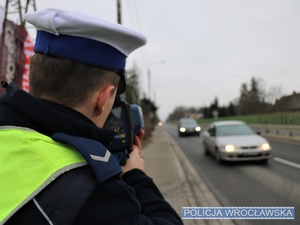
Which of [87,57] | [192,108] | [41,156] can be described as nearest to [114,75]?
[87,57]

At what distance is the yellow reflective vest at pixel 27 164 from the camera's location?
2.81ft

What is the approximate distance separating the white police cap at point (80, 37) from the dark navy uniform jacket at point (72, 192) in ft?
0.61

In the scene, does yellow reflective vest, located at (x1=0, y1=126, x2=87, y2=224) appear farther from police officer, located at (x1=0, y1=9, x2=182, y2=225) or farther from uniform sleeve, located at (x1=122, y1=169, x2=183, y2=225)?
uniform sleeve, located at (x1=122, y1=169, x2=183, y2=225)

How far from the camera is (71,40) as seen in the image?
1.09 m

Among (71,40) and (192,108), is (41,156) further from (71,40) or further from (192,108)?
(192,108)

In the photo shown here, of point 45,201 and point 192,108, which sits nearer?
point 45,201

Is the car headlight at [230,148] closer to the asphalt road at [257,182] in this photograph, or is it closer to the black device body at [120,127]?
the asphalt road at [257,182]

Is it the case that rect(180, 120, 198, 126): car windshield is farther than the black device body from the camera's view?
Yes

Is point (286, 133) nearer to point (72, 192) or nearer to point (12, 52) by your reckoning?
point (12, 52)

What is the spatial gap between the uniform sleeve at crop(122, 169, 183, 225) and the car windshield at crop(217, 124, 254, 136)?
10.3 meters

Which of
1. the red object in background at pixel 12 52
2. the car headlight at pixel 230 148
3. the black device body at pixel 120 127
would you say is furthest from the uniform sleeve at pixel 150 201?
the car headlight at pixel 230 148

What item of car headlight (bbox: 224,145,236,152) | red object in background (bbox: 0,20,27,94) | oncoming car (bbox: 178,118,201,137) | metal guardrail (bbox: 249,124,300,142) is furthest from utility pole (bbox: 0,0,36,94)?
oncoming car (bbox: 178,118,201,137)

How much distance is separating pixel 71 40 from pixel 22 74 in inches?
174

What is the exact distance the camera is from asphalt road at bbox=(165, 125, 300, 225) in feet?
17.8
